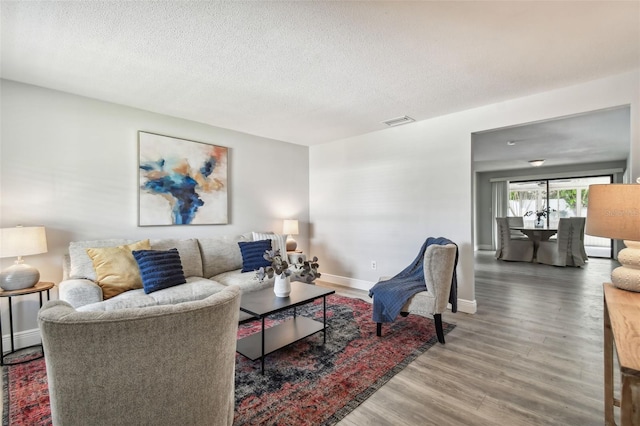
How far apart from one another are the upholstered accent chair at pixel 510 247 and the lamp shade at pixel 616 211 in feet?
19.9

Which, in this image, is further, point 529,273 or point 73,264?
point 529,273

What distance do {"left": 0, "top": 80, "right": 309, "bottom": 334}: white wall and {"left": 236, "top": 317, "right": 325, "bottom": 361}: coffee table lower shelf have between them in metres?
1.87

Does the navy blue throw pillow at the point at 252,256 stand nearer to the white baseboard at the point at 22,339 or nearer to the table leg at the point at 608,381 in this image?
the white baseboard at the point at 22,339

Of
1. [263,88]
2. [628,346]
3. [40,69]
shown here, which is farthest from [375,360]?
[40,69]

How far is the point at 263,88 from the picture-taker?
9.41 ft

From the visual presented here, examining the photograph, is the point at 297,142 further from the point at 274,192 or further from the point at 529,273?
the point at 529,273

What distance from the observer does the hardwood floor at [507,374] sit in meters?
1.74

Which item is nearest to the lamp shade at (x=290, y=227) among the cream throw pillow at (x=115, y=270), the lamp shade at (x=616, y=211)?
the cream throw pillow at (x=115, y=270)

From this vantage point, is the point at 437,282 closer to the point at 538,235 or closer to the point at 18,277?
the point at 18,277

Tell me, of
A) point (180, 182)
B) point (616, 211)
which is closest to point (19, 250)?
point (180, 182)

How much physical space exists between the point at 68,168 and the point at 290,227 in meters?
2.75

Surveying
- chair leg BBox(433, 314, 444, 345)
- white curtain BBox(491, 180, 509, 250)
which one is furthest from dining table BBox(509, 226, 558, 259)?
chair leg BBox(433, 314, 444, 345)

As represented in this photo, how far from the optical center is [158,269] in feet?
9.23

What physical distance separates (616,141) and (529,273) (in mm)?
2667
